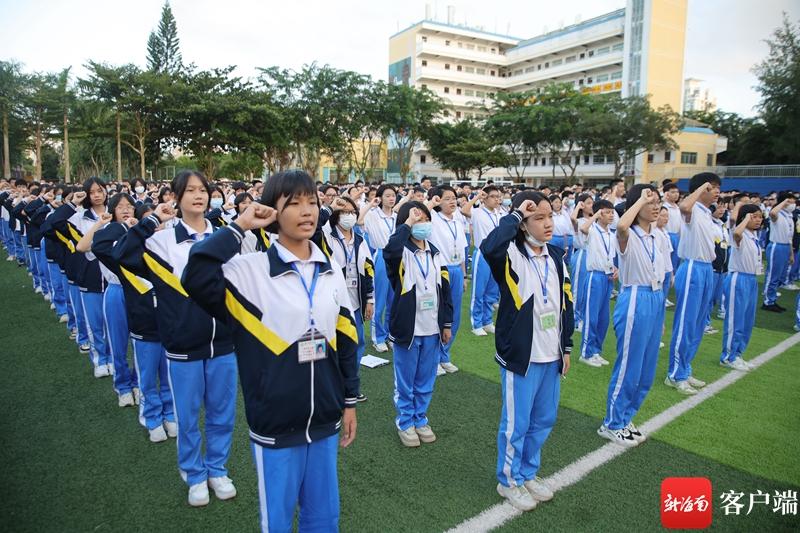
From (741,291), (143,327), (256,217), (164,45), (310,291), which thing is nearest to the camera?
(256,217)

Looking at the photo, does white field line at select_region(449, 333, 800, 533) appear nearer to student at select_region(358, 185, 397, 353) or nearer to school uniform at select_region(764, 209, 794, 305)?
student at select_region(358, 185, 397, 353)

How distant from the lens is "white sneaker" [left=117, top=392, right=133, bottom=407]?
201 inches

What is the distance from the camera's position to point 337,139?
30203 mm

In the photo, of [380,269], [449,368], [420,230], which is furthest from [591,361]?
[420,230]

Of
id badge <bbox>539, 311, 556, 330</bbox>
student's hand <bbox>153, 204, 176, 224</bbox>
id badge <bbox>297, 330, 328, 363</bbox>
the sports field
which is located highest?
student's hand <bbox>153, 204, 176, 224</bbox>

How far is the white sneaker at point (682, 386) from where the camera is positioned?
18.6 feet

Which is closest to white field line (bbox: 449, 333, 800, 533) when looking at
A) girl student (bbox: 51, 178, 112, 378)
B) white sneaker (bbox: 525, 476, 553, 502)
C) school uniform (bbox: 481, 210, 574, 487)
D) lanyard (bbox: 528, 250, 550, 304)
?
white sneaker (bbox: 525, 476, 553, 502)

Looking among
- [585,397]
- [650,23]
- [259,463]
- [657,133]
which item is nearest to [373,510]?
[259,463]

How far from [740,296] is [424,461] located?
198 inches

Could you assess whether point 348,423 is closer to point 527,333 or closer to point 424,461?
point 527,333

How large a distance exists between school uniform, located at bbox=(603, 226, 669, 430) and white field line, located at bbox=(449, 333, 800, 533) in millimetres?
330

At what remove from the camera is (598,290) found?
267 inches

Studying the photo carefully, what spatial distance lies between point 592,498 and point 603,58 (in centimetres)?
5507

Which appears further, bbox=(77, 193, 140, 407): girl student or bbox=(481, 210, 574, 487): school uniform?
bbox=(77, 193, 140, 407): girl student
